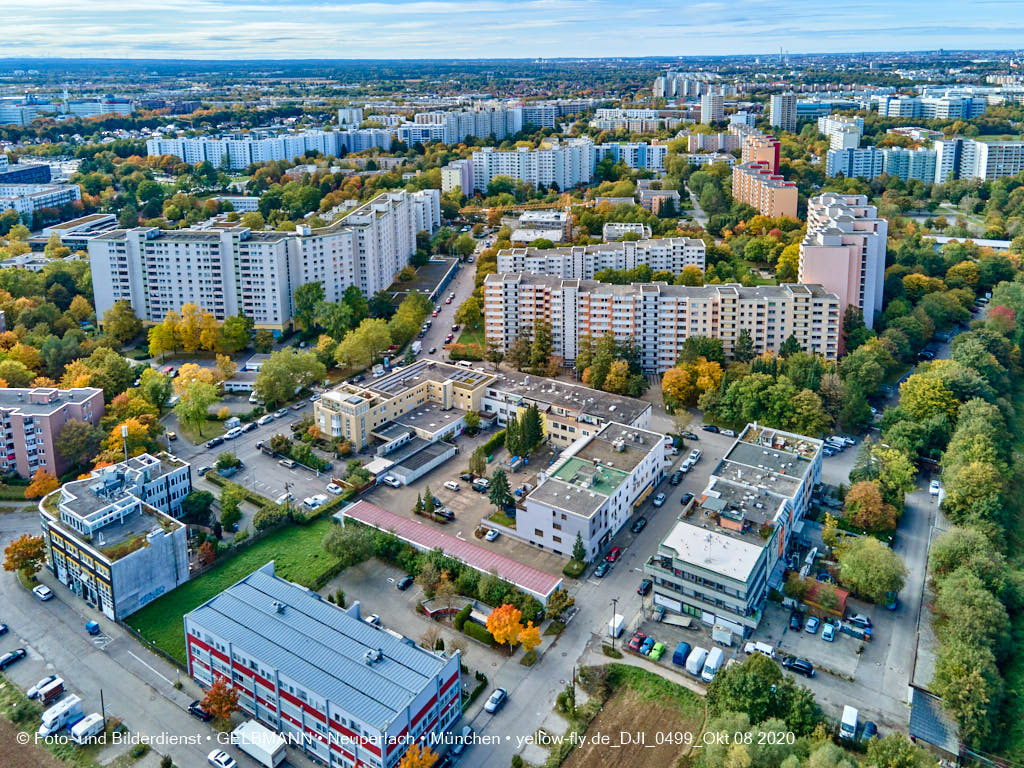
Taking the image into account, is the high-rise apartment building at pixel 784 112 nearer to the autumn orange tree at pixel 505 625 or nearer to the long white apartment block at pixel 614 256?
the long white apartment block at pixel 614 256

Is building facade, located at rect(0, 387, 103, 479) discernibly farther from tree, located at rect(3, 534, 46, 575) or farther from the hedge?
the hedge

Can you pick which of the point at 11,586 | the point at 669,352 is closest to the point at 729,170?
the point at 669,352

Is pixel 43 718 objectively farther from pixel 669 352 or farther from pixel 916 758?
pixel 669 352

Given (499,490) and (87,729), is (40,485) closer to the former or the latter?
(87,729)

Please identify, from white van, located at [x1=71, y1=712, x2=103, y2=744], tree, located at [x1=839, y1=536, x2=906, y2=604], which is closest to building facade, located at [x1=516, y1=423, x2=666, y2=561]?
tree, located at [x1=839, y1=536, x2=906, y2=604]

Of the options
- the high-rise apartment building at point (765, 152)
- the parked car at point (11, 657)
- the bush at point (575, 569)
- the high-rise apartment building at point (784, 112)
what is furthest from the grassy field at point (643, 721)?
the high-rise apartment building at point (784, 112)

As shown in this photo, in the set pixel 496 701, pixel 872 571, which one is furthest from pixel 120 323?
pixel 872 571

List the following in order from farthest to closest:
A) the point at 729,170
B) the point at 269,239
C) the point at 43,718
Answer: the point at 729,170
the point at 269,239
the point at 43,718
